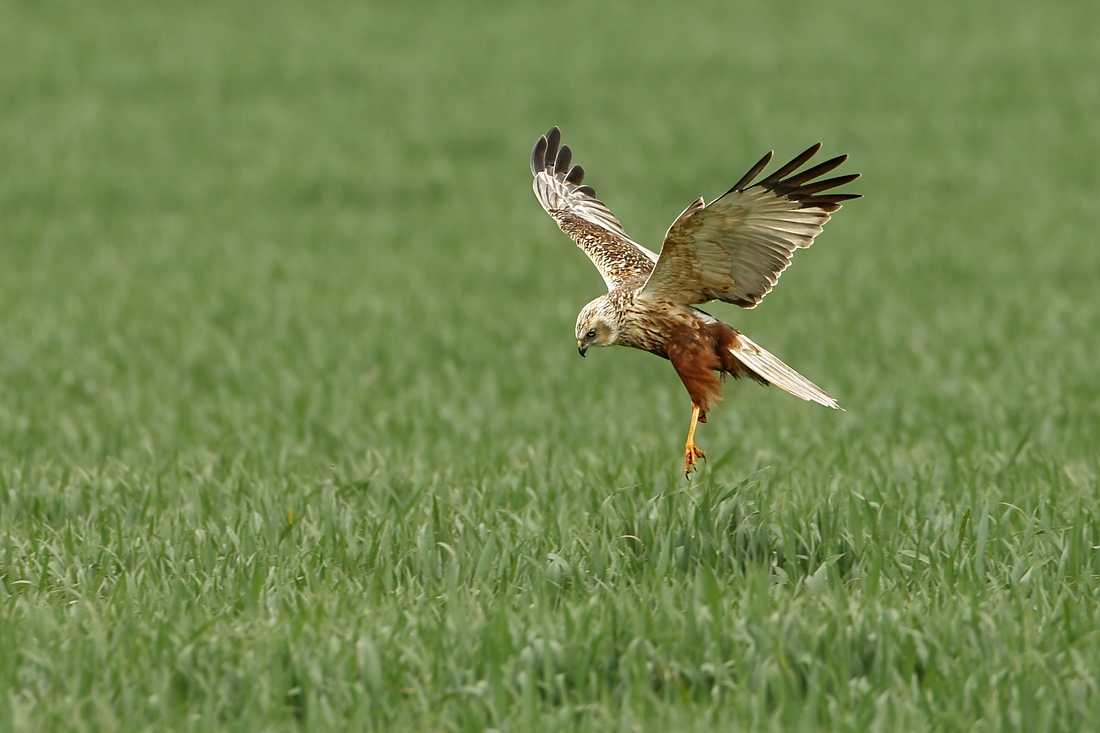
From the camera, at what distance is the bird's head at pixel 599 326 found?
16.5 ft

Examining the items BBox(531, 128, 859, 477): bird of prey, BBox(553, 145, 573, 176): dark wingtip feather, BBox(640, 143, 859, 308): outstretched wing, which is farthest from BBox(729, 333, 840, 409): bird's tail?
BBox(553, 145, 573, 176): dark wingtip feather

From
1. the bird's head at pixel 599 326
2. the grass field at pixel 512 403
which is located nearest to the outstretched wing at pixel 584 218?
the bird's head at pixel 599 326

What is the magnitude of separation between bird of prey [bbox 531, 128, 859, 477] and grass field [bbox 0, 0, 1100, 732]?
1.54ft

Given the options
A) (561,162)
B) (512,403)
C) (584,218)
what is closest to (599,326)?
(584,218)

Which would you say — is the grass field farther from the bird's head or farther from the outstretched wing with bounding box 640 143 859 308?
the outstretched wing with bounding box 640 143 859 308

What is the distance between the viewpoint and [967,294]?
39.0 ft

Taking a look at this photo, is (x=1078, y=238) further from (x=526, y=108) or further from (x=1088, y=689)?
(x=1088, y=689)

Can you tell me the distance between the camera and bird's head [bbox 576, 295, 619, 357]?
502cm

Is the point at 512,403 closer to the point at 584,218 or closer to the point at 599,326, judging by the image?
the point at 584,218

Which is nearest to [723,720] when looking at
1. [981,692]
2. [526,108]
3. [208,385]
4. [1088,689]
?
[981,692]

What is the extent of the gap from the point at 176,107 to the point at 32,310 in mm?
9875

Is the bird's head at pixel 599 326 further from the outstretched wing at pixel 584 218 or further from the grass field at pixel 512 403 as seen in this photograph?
the grass field at pixel 512 403

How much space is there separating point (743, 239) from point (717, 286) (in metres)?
0.22

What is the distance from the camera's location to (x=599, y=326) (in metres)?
5.04
